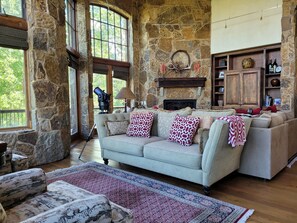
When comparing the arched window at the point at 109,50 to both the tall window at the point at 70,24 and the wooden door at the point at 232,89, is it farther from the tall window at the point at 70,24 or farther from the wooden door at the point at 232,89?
the wooden door at the point at 232,89

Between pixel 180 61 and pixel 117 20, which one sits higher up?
pixel 117 20

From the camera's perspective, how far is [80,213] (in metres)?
0.95

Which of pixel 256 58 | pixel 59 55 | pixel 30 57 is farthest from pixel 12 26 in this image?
pixel 256 58

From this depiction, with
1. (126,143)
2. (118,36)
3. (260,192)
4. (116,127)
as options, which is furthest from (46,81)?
(118,36)

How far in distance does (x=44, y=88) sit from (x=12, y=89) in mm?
454

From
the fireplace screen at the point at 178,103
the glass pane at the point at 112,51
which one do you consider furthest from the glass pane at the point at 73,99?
the fireplace screen at the point at 178,103

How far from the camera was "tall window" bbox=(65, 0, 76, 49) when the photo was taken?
16.9 ft

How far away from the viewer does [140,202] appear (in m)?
2.25

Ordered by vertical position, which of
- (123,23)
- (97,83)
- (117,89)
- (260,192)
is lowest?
(260,192)

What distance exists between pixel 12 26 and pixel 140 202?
315cm

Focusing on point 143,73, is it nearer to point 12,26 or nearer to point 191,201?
point 12,26

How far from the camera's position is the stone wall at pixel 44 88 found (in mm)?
3514

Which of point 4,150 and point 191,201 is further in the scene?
point 191,201

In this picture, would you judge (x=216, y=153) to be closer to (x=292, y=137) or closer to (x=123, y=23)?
(x=292, y=137)
